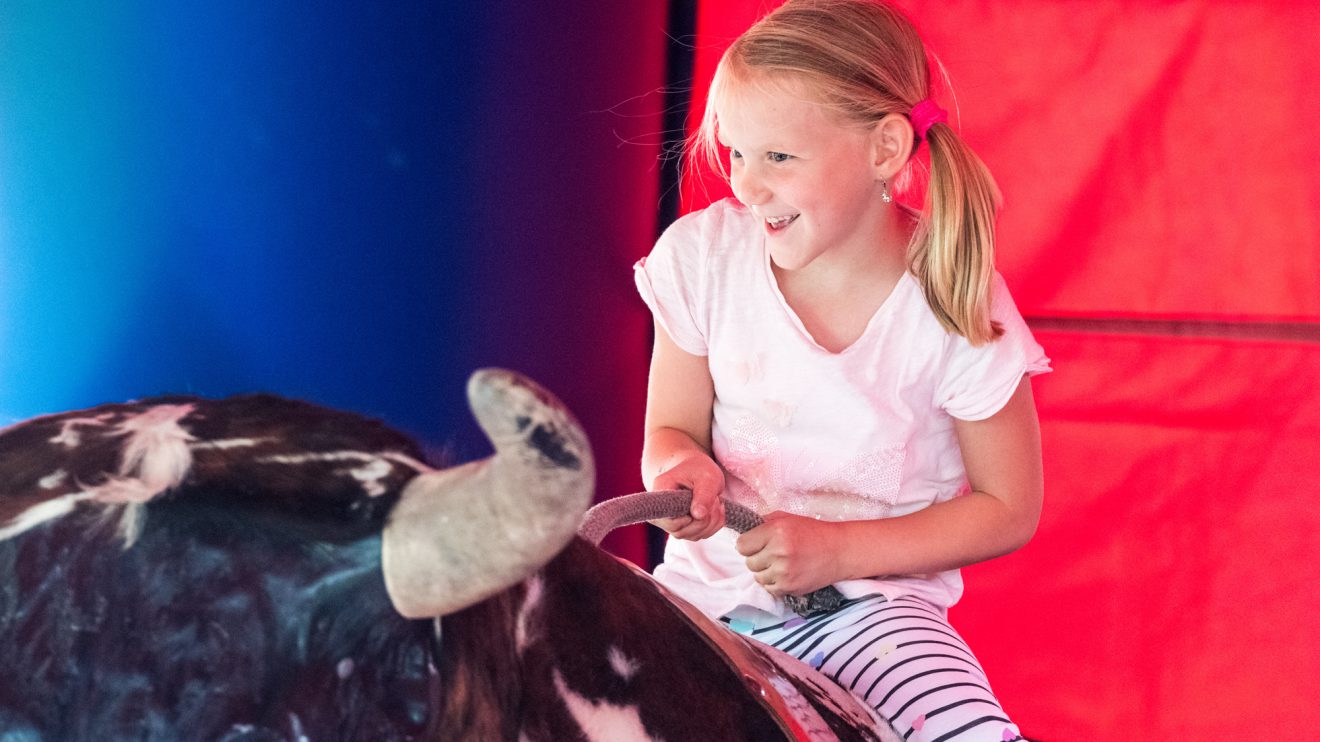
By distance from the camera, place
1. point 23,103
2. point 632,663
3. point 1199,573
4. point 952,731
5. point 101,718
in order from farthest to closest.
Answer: point 1199,573
point 23,103
point 952,731
point 632,663
point 101,718

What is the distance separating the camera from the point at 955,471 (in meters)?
1.02

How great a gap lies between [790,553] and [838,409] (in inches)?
7.5

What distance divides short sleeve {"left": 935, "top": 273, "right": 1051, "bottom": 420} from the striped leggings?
0.16m

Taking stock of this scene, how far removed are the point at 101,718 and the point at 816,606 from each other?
1.96 feet

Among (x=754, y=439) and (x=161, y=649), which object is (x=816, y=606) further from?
(x=161, y=649)

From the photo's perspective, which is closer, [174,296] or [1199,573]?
[174,296]

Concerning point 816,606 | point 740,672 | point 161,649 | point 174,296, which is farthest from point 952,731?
point 174,296

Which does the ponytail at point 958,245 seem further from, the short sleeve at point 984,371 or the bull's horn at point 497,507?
the bull's horn at point 497,507

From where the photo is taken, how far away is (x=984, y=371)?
97 centimetres

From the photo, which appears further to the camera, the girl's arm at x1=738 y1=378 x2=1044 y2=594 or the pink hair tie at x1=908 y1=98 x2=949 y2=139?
the pink hair tie at x1=908 y1=98 x2=949 y2=139

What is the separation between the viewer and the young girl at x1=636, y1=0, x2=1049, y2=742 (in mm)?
927

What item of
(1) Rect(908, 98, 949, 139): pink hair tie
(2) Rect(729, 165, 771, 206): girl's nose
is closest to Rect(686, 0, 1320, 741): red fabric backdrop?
(1) Rect(908, 98, 949, 139): pink hair tie

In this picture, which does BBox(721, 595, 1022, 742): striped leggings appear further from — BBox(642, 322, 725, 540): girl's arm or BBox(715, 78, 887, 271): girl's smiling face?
BBox(715, 78, 887, 271): girl's smiling face

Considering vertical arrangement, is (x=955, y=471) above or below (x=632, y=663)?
below
